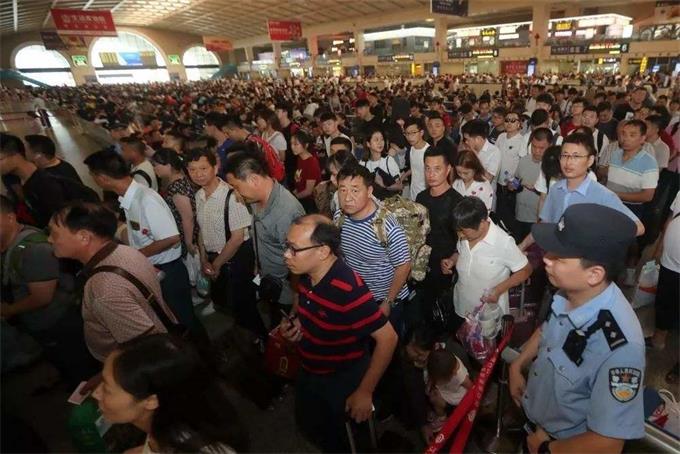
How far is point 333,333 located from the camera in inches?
70.3

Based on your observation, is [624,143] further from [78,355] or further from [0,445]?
[78,355]

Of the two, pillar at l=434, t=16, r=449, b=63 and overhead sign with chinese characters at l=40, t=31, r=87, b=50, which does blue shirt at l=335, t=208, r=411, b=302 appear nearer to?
overhead sign with chinese characters at l=40, t=31, r=87, b=50

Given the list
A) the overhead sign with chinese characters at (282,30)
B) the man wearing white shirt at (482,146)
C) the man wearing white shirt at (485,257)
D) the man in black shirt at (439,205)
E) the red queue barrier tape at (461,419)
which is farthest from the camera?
the overhead sign with chinese characters at (282,30)

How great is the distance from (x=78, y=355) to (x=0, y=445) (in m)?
1.56

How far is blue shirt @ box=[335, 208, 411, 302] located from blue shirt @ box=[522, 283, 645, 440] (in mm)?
952

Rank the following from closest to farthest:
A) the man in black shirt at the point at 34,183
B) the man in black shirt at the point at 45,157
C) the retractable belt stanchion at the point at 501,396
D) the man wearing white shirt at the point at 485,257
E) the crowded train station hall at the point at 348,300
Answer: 1. the crowded train station hall at the point at 348,300
2. the retractable belt stanchion at the point at 501,396
3. the man wearing white shirt at the point at 485,257
4. the man in black shirt at the point at 34,183
5. the man in black shirt at the point at 45,157

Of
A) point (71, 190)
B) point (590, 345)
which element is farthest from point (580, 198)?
point (71, 190)

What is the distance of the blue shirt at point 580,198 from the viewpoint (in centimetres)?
256

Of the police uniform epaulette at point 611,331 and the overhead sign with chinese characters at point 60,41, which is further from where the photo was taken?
the overhead sign with chinese characters at point 60,41

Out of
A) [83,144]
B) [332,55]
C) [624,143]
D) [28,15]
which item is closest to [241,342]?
[624,143]

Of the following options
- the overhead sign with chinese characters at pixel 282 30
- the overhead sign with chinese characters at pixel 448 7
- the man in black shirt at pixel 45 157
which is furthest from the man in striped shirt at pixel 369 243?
the overhead sign with chinese characters at pixel 282 30

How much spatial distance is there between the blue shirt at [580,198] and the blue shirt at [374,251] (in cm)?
111

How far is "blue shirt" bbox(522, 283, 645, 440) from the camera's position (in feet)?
4.09

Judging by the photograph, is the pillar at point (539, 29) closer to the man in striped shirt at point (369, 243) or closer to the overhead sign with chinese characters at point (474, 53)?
the overhead sign with chinese characters at point (474, 53)
